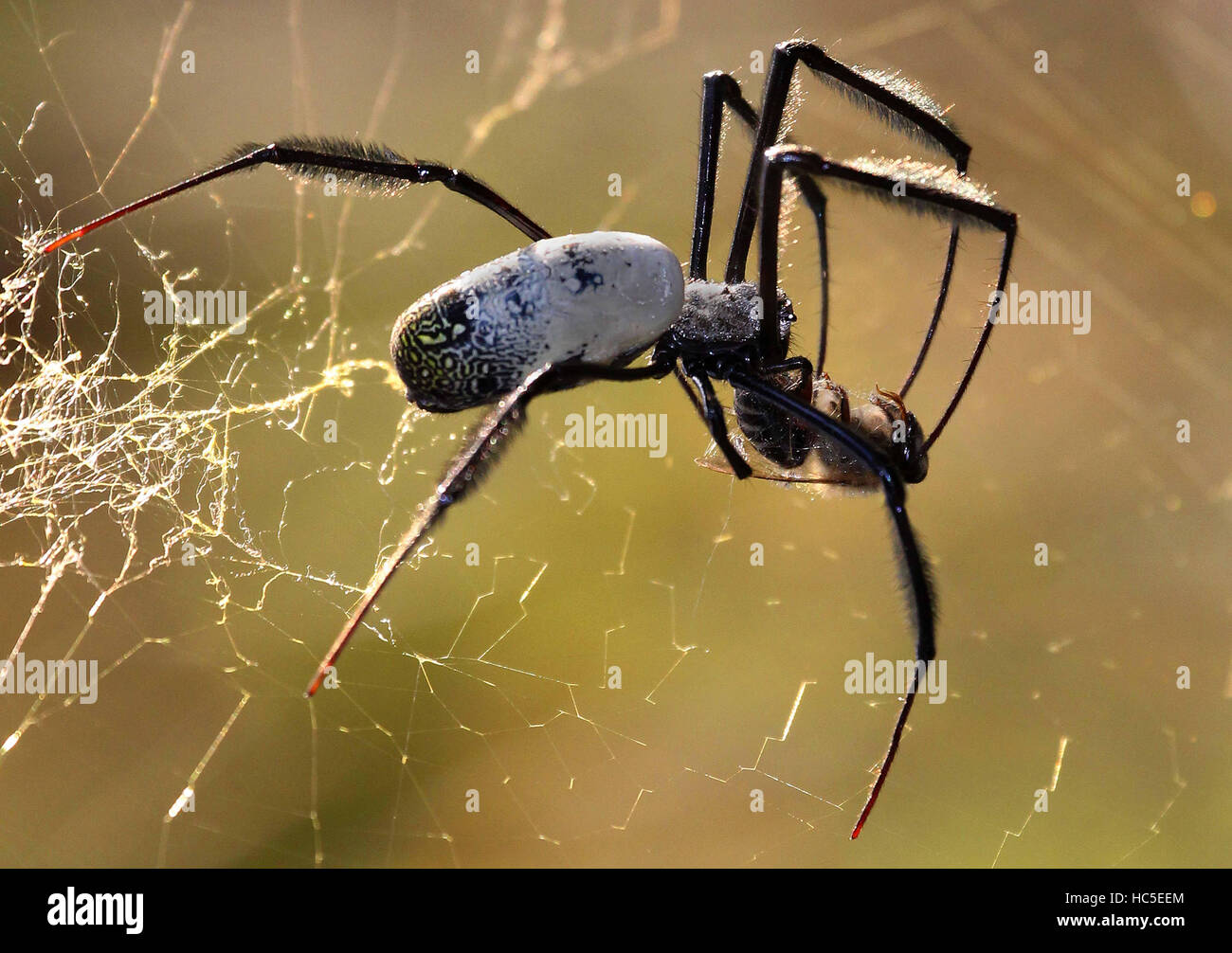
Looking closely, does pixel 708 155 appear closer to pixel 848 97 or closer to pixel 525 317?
pixel 848 97

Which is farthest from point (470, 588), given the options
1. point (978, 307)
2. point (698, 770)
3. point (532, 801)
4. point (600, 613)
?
point (978, 307)

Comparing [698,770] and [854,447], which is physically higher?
[854,447]

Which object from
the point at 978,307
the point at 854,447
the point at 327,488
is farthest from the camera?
the point at 327,488

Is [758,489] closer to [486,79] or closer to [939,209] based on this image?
[939,209]

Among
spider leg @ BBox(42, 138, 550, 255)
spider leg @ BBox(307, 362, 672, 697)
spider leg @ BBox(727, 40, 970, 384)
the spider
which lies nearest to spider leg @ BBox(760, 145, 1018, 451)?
the spider

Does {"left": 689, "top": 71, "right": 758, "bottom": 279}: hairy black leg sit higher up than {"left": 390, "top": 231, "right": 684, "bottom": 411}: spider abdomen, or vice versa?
{"left": 689, "top": 71, "right": 758, "bottom": 279}: hairy black leg

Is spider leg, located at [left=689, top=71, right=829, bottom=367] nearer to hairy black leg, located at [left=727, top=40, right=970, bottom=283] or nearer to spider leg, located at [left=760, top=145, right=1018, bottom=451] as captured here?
hairy black leg, located at [left=727, top=40, right=970, bottom=283]
